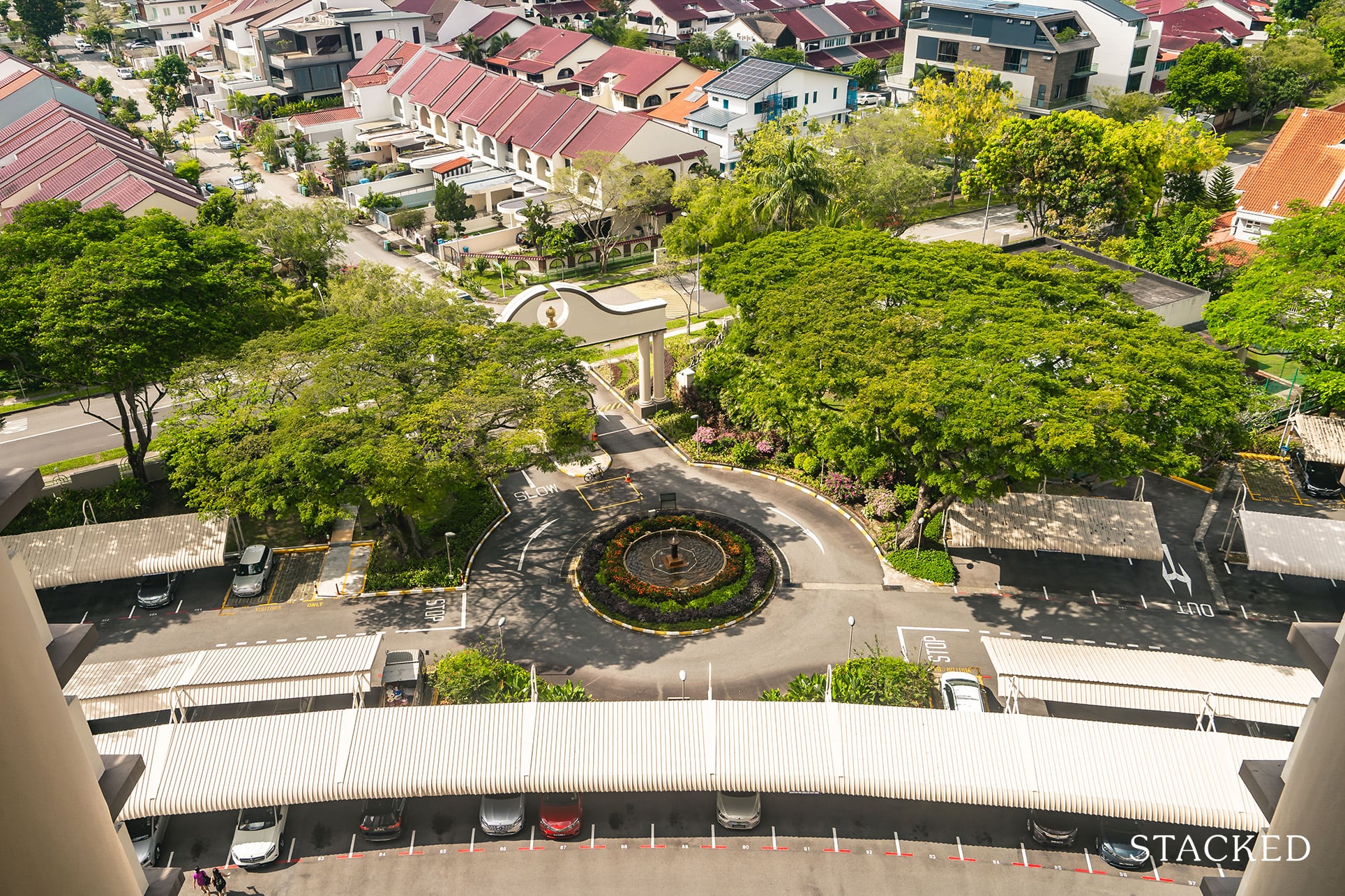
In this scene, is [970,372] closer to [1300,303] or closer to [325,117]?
[1300,303]

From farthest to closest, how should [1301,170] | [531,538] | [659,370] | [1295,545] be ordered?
[1301,170], [659,370], [531,538], [1295,545]

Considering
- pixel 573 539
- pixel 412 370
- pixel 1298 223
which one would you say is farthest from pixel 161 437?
pixel 1298 223

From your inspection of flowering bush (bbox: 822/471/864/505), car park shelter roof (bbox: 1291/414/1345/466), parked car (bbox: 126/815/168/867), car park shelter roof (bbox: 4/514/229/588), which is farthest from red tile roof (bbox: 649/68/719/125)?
parked car (bbox: 126/815/168/867)

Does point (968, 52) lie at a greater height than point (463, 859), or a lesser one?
greater

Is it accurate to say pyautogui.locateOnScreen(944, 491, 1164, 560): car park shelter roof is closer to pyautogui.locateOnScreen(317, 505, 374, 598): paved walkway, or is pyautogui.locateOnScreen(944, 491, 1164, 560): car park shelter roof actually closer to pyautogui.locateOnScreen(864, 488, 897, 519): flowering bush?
pyautogui.locateOnScreen(864, 488, 897, 519): flowering bush

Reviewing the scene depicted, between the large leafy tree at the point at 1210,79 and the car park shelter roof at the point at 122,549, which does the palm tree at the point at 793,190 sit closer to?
the car park shelter roof at the point at 122,549

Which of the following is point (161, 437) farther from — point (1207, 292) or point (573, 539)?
point (1207, 292)

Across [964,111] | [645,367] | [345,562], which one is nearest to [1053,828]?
[345,562]
